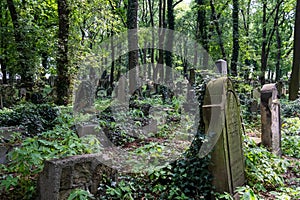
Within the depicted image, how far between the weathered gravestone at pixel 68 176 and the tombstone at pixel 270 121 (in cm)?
423

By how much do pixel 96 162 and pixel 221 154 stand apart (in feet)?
5.43

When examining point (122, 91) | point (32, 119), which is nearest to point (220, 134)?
point (32, 119)

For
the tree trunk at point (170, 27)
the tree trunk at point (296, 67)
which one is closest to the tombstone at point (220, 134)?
the tree trunk at point (296, 67)

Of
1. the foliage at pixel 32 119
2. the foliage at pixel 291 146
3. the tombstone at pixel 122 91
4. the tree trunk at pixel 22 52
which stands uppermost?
the tree trunk at pixel 22 52

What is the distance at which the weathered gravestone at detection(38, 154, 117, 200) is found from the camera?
9.37 feet

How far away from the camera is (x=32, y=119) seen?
639 centimetres

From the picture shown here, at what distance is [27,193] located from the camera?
3080mm

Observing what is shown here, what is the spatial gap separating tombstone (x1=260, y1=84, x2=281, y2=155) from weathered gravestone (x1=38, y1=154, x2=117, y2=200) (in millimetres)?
4230

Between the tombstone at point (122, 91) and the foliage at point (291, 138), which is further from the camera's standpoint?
the tombstone at point (122, 91)

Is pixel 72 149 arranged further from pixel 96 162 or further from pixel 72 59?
pixel 72 59

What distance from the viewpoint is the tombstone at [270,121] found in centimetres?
598

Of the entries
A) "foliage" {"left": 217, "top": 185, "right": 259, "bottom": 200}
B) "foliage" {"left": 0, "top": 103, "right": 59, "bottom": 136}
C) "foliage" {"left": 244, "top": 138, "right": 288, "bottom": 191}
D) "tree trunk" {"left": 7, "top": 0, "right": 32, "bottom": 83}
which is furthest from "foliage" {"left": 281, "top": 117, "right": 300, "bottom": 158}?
"tree trunk" {"left": 7, "top": 0, "right": 32, "bottom": 83}

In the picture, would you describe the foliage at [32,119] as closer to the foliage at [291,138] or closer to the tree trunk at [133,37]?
the tree trunk at [133,37]

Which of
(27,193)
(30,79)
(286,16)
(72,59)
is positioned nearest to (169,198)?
(27,193)
